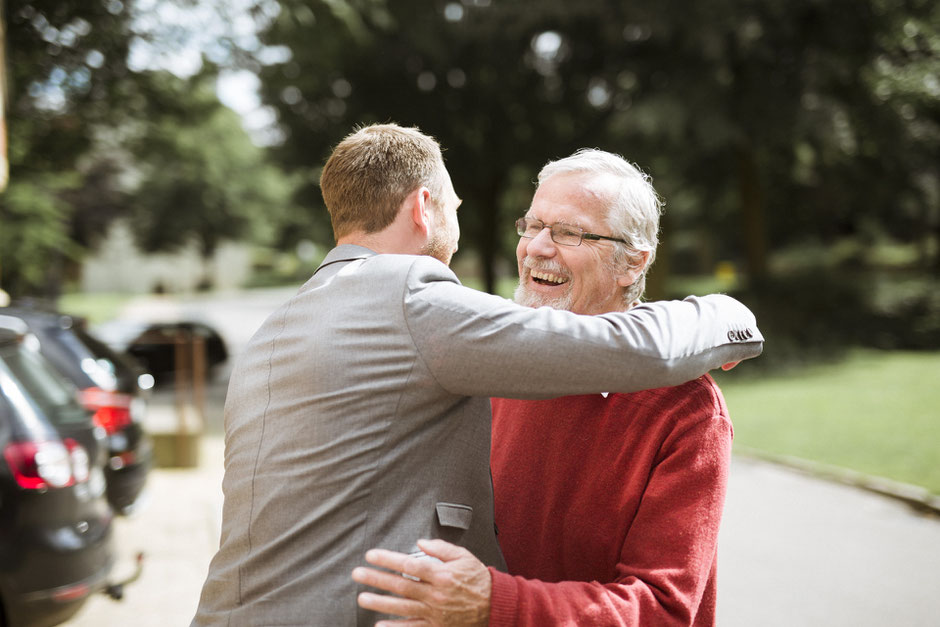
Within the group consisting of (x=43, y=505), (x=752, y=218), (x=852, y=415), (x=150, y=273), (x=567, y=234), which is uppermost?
(x=752, y=218)

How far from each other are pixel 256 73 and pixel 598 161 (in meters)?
14.7

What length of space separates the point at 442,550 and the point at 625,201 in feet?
3.76

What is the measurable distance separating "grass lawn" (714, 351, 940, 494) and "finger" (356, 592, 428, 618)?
26.5 feet

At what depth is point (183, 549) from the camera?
23.2 ft

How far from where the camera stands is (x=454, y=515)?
180 centimetres

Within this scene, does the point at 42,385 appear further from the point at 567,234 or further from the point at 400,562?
the point at 400,562

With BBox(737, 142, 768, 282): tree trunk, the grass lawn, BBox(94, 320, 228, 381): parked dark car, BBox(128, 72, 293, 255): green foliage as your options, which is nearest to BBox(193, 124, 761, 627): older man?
the grass lawn

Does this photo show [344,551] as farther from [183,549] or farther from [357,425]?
[183,549]

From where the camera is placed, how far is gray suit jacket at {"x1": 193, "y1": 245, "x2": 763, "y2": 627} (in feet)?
5.62

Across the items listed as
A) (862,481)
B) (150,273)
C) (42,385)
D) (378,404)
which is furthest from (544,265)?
(150,273)

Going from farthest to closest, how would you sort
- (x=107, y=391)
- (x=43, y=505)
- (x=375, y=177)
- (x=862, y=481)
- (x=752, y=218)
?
1. (x=752, y=218)
2. (x=862, y=481)
3. (x=107, y=391)
4. (x=43, y=505)
5. (x=375, y=177)

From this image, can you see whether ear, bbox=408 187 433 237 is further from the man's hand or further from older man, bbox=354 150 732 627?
the man's hand

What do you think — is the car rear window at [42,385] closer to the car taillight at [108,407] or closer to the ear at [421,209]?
the car taillight at [108,407]

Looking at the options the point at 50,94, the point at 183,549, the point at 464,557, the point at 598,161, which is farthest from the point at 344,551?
the point at 50,94
